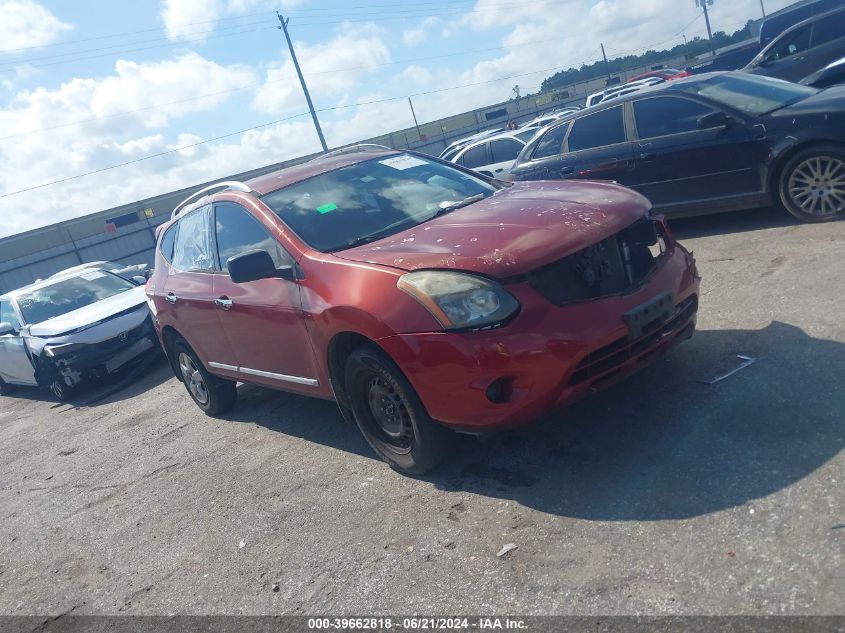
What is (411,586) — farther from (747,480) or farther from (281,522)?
(747,480)

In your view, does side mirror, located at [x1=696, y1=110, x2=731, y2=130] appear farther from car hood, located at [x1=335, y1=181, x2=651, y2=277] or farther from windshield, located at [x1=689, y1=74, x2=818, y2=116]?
car hood, located at [x1=335, y1=181, x2=651, y2=277]

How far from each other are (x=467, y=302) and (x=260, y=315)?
1833mm

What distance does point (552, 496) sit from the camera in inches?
139

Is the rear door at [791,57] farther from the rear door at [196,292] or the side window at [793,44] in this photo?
the rear door at [196,292]

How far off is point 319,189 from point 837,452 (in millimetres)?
3435

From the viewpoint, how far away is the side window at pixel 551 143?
8.74 m

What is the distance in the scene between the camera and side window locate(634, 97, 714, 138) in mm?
7344

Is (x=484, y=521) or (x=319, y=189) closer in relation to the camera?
(x=484, y=521)

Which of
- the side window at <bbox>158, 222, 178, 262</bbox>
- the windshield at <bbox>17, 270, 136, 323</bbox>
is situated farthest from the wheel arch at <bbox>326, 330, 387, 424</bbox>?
the windshield at <bbox>17, 270, 136, 323</bbox>

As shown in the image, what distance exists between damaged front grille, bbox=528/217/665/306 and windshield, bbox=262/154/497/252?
1185mm

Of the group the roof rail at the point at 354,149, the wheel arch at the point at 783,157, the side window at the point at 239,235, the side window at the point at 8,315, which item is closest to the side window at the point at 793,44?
the wheel arch at the point at 783,157

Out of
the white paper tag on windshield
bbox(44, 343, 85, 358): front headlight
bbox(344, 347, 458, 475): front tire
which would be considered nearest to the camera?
bbox(344, 347, 458, 475): front tire

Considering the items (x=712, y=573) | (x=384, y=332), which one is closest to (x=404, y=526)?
(x=384, y=332)

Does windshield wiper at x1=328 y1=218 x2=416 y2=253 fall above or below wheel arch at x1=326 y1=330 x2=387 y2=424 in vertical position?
above
